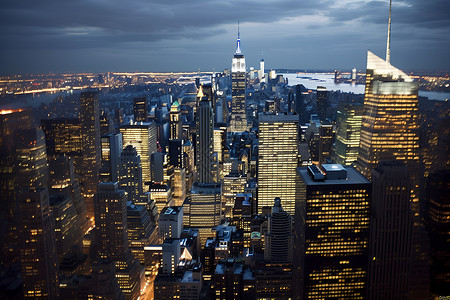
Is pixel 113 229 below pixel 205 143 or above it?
below

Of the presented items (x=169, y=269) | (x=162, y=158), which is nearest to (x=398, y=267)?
(x=169, y=269)

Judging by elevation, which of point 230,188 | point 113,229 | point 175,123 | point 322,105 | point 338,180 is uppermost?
point 322,105

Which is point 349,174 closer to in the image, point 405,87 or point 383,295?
point 383,295

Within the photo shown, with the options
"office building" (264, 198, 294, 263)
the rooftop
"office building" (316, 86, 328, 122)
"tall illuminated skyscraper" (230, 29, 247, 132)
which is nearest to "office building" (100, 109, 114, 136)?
"office building" (264, 198, 294, 263)

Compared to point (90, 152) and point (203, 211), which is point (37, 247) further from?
point (203, 211)

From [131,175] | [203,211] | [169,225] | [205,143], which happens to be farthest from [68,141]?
[205,143]

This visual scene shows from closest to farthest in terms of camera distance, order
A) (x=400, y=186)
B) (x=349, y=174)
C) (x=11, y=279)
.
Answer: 1. (x=11, y=279)
2. (x=400, y=186)
3. (x=349, y=174)
